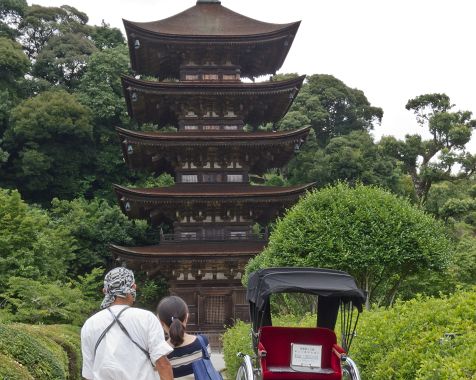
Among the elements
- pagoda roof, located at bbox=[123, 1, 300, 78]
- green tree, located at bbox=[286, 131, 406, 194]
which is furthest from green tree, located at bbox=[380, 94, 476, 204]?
pagoda roof, located at bbox=[123, 1, 300, 78]

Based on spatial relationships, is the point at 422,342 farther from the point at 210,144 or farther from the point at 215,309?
the point at 215,309

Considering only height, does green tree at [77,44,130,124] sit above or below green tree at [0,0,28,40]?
below

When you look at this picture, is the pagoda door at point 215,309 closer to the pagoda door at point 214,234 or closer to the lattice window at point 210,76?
the pagoda door at point 214,234

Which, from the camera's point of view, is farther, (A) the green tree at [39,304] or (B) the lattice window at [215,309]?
(B) the lattice window at [215,309]

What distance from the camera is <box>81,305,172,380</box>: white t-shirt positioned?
491 centimetres

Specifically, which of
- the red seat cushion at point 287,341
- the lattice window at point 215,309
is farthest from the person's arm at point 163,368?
the lattice window at point 215,309

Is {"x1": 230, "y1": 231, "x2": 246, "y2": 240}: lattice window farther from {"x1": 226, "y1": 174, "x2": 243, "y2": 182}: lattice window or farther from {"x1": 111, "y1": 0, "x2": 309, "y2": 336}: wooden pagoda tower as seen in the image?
{"x1": 226, "y1": 174, "x2": 243, "y2": 182}: lattice window

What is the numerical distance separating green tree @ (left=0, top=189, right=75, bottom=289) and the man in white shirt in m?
22.7

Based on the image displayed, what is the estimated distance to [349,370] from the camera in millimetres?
7746

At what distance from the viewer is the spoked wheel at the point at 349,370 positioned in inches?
295

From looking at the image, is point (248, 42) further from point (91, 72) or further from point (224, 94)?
point (91, 72)

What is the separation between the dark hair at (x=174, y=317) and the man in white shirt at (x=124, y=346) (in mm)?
361

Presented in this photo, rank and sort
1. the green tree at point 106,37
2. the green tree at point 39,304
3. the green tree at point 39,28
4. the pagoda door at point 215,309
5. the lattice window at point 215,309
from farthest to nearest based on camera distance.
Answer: the green tree at point 106,37
the green tree at point 39,28
the lattice window at point 215,309
the pagoda door at point 215,309
the green tree at point 39,304

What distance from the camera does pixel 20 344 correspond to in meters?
9.60
